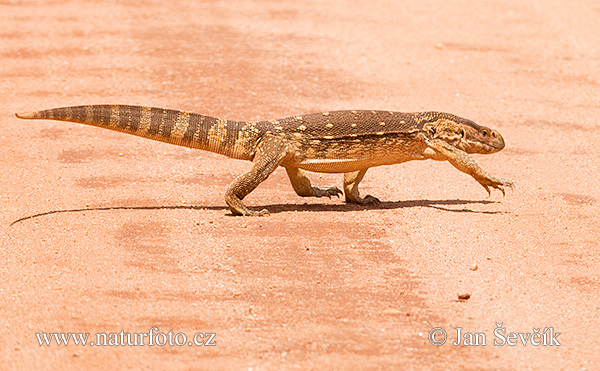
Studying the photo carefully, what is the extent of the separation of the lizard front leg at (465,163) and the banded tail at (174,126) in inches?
92.0

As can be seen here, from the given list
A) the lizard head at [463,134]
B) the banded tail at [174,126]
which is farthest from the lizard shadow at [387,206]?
the banded tail at [174,126]

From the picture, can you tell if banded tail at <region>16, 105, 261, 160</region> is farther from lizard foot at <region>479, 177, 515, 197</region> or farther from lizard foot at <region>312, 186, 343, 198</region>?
lizard foot at <region>479, 177, 515, 197</region>

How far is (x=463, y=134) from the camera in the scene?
12.1 meters

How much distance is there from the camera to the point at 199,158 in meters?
13.7

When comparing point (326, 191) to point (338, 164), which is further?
point (326, 191)

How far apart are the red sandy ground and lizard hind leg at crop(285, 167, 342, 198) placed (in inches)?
6.1

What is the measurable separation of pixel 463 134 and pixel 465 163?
0.51 m

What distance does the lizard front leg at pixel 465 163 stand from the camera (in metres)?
11.8

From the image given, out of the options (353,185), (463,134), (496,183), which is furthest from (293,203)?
(496,183)

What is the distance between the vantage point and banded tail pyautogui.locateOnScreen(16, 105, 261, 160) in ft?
35.2

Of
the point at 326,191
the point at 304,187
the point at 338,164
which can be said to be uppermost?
the point at 338,164

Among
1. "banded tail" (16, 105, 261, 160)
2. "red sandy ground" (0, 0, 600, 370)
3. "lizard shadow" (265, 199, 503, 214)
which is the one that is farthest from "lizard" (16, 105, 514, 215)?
"red sandy ground" (0, 0, 600, 370)

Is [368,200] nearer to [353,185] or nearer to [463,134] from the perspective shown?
[353,185]

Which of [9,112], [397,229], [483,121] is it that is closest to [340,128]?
[397,229]
